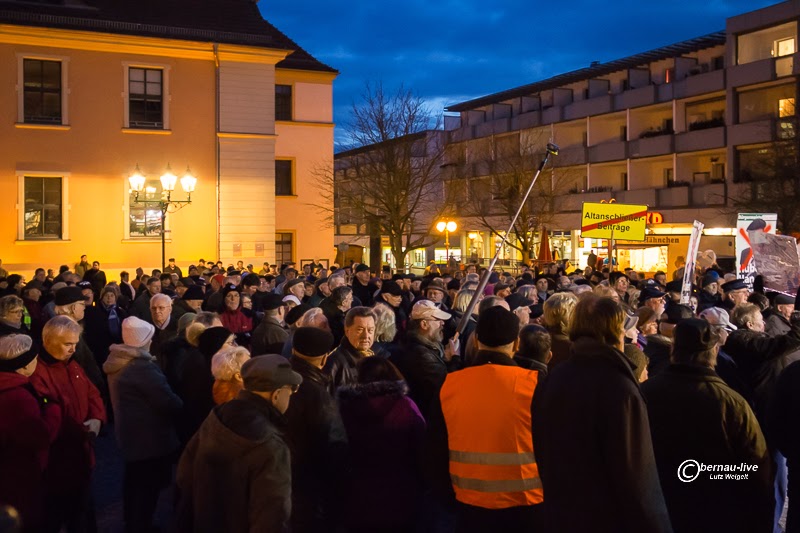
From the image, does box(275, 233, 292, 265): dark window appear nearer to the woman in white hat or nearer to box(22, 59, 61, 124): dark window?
box(22, 59, 61, 124): dark window

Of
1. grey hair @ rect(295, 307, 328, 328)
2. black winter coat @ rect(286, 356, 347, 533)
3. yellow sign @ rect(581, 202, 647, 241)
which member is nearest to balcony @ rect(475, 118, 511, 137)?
yellow sign @ rect(581, 202, 647, 241)

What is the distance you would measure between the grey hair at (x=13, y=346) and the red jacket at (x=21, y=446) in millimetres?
134

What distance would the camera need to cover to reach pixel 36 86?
90.7 ft

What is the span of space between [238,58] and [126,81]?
4009 millimetres

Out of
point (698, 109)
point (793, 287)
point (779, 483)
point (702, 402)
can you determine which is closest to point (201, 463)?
point (702, 402)

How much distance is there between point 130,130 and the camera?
94.2 feet

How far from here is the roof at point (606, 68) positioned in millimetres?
46625

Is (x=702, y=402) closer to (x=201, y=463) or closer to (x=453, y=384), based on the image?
(x=453, y=384)

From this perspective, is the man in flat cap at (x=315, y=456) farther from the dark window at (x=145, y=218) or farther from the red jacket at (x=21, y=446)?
the dark window at (x=145, y=218)

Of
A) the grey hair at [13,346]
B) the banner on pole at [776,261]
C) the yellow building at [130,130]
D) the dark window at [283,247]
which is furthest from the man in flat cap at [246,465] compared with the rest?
the dark window at [283,247]

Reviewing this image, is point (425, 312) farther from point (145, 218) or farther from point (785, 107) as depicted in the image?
point (785, 107)

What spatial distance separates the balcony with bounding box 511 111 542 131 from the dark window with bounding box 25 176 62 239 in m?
34.3

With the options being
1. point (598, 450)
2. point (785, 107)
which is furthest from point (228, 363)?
point (785, 107)

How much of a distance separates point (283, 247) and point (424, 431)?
30.5 metres
